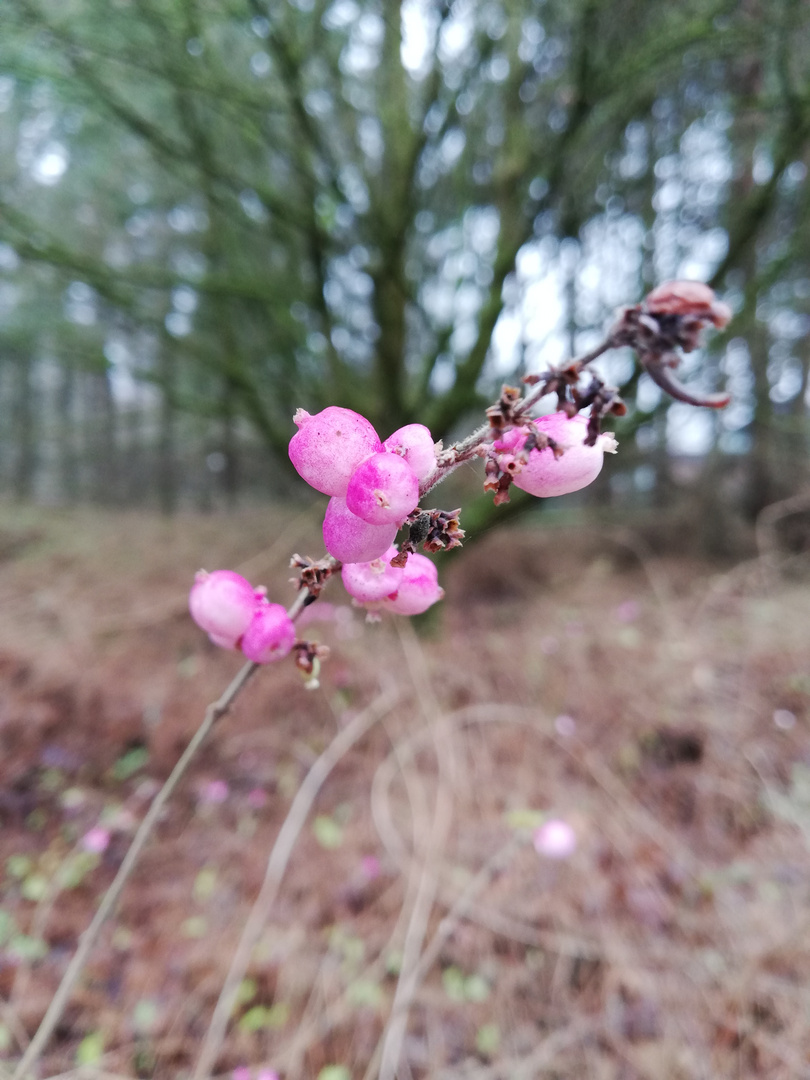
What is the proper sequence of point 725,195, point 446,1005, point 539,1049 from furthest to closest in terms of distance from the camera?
point 725,195, point 446,1005, point 539,1049

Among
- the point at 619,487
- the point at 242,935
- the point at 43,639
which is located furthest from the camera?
the point at 619,487

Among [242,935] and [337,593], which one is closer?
[242,935]

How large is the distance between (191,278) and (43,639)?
2.51 metres

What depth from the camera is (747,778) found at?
2652mm

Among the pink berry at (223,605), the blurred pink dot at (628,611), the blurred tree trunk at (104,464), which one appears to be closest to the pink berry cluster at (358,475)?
the pink berry at (223,605)

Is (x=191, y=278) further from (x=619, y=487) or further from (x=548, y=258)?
(x=619, y=487)

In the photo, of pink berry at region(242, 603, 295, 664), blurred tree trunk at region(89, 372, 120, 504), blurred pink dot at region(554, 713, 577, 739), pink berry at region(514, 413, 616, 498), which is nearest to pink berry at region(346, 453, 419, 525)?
pink berry at region(514, 413, 616, 498)

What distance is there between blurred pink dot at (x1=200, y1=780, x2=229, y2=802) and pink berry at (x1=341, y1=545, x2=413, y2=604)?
2231mm

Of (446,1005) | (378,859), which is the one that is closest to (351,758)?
(378,859)

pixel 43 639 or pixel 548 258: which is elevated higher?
pixel 548 258

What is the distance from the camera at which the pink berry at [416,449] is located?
0.55 m

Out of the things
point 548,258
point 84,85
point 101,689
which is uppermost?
point 84,85

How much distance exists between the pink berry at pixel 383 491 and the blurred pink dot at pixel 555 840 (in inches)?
88.1

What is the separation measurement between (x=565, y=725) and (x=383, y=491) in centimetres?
298
